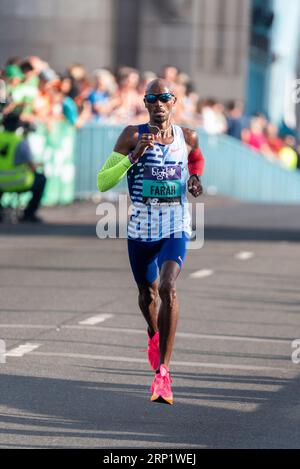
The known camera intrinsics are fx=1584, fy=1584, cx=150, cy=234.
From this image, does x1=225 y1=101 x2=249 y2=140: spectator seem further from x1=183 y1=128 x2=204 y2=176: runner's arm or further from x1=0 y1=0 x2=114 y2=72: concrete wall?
x1=183 y1=128 x2=204 y2=176: runner's arm

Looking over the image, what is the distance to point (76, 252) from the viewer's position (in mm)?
18906

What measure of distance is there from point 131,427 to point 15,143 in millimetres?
13897

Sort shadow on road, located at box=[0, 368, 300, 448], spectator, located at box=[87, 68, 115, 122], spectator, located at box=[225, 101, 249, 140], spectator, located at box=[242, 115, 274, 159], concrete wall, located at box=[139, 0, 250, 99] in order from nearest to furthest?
shadow on road, located at box=[0, 368, 300, 448] → spectator, located at box=[87, 68, 115, 122] → spectator, located at box=[225, 101, 249, 140] → spectator, located at box=[242, 115, 274, 159] → concrete wall, located at box=[139, 0, 250, 99]

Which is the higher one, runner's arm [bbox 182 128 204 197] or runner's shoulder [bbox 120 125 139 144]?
runner's shoulder [bbox 120 125 139 144]

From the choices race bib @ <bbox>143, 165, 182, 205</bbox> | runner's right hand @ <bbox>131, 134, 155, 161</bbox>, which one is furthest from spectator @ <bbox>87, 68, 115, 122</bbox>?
runner's right hand @ <bbox>131, 134, 155, 161</bbox>

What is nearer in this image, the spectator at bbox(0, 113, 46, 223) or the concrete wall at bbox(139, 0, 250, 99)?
the spectator at bbox(0, 113, 46, 223)

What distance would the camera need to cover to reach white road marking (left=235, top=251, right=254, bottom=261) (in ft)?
61.6

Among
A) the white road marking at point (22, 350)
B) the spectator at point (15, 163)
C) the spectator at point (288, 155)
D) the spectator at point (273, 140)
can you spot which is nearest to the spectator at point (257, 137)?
the spectator at point (273, 140)

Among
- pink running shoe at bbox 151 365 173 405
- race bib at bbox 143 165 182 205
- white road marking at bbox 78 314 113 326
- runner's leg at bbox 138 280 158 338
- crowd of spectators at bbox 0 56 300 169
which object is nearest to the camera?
pink running shoe at bbox 151 365 173 405

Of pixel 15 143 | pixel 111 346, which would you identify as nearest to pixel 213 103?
pixel 15 143

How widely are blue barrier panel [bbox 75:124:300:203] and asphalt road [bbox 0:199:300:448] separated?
6.88 meters

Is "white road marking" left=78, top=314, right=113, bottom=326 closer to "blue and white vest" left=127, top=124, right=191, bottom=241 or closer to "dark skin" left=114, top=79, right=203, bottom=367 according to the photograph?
"dark skin" left=114, top=79, right=203, bottom=367

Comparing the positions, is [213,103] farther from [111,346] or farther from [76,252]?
[111,346]

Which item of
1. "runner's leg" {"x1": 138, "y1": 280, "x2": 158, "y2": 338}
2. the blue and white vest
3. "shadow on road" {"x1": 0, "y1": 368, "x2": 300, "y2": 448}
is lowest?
"shadow on road" {"x1": 0, "y1": 368, "x2": 300, "y2": 448}
